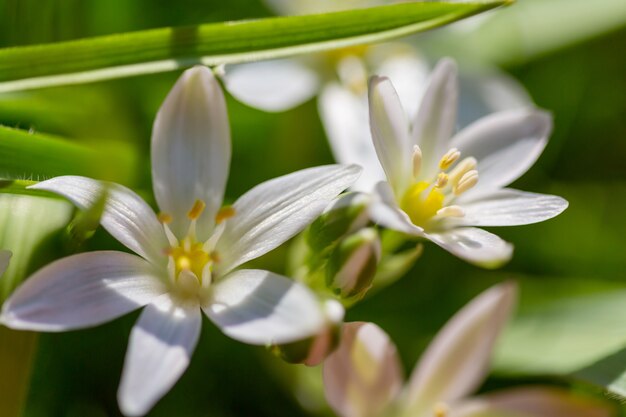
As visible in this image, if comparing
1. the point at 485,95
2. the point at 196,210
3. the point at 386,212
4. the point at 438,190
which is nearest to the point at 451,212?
the point at 438,190

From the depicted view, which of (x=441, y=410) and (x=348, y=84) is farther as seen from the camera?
(x=348, y=84)

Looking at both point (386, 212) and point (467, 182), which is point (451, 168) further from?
point (386, 212)

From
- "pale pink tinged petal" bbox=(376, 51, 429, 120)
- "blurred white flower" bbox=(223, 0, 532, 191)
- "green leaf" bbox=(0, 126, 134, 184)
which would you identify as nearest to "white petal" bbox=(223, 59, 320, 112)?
"blurred white flower" bbox=(223, 0, 532, 191)

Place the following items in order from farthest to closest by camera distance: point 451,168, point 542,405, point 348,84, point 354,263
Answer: point 348,84 → point 451,168 → point 354,263 → point 542,405

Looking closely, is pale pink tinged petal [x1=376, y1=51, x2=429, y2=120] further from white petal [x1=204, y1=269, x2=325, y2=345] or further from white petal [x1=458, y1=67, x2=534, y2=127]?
white petal [x1=204, y1=269, x2=325, y2=345]

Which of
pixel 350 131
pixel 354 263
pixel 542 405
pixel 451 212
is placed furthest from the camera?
pixel 350 131

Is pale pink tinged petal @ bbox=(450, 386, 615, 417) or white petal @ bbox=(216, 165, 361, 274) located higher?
white petal @ bbox=(216, 165, 361, 274)

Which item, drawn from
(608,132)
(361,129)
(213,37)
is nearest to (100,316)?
(213,37)

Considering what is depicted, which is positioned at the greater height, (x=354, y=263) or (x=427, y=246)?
(x=354, y=263)
